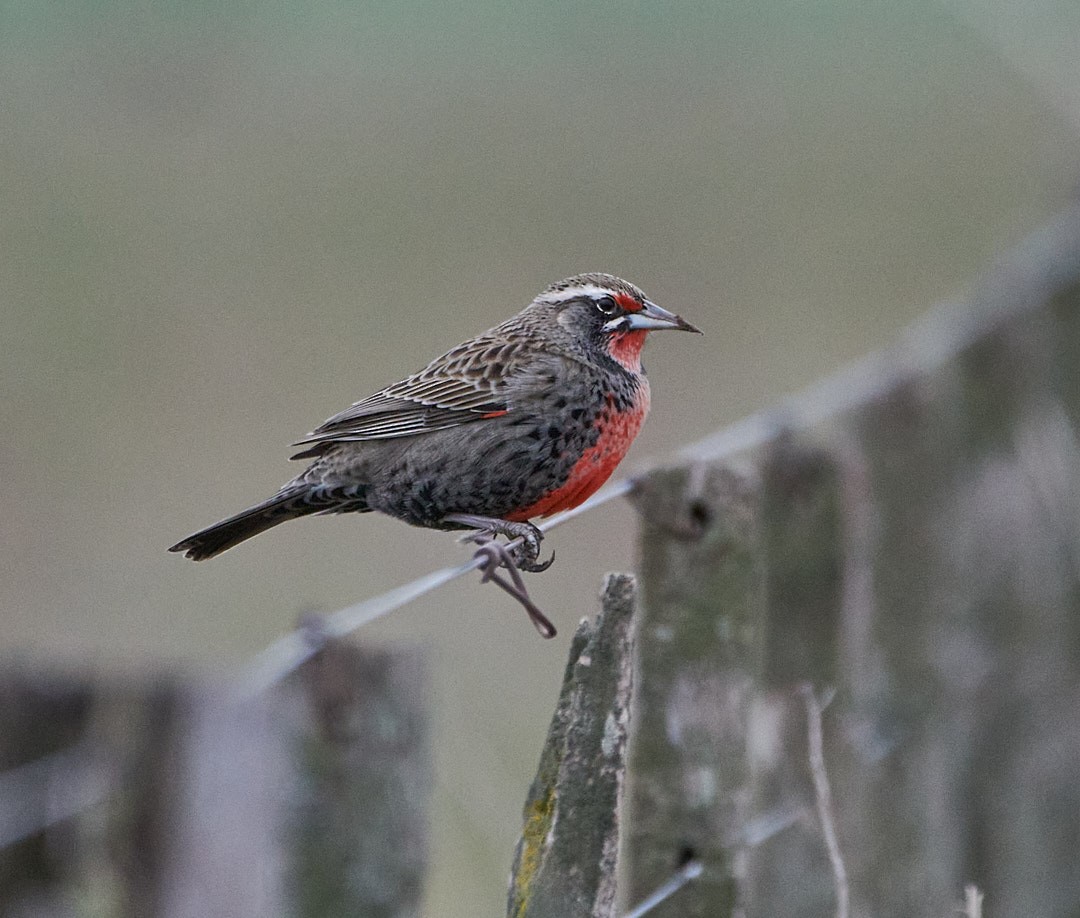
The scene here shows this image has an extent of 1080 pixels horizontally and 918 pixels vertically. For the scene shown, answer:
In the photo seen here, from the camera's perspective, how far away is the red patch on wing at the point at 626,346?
356cm

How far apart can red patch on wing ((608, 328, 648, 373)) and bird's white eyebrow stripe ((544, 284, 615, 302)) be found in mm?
94

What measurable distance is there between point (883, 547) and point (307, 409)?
618 cm

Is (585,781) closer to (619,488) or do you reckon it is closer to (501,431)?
(619,488)

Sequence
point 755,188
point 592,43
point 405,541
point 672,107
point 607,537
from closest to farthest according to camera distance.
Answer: point 607,537 < point 405,541 < point 755,188 < point 672,107 < point 592,43

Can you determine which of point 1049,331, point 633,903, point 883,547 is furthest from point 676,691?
point 1049,331

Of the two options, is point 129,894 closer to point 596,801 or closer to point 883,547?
point 596,801

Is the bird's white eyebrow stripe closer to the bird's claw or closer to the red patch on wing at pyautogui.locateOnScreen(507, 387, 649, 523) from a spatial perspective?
the red patch on wing at pyautogui.locateOnScreen(507, 387, 649, 523)

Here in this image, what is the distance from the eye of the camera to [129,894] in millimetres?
3037

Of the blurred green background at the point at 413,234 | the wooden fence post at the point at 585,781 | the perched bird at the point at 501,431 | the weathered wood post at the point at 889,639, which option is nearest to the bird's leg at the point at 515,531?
the perched bird at the point at 501,431

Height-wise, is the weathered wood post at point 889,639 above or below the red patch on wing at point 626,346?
below

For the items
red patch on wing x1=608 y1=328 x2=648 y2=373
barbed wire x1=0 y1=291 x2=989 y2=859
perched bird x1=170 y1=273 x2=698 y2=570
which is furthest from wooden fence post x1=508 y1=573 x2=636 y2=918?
red patch on wing x1=608 y1=328 x2=648 y2=373

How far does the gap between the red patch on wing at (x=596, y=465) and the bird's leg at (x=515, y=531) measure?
43 millimetres

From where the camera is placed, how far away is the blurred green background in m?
8.86

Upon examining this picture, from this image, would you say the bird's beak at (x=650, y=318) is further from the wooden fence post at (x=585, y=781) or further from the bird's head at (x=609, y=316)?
the wooden fence post at (x=585, y=781)
